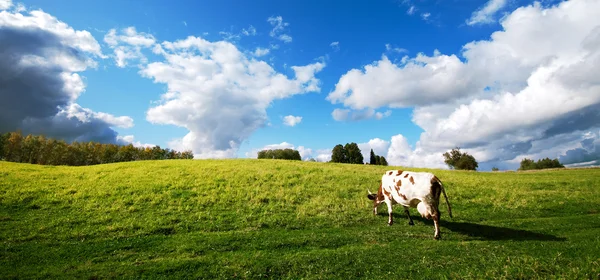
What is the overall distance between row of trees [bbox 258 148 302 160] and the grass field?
108583 mm

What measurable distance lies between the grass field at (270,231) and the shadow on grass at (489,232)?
67 mm

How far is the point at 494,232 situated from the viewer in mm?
17719

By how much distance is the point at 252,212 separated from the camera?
2286cm

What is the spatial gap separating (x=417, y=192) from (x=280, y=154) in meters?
127

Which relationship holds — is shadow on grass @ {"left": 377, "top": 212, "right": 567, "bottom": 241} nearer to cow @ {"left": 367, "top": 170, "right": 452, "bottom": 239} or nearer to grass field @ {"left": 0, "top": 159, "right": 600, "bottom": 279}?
grass field @ {"left": 0, "top": 159, "right": 600, "bottom": 279}

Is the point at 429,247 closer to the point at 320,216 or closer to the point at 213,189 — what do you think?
the point at 320,216

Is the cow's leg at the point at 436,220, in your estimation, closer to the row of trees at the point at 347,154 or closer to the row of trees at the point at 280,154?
the row of trees at the point at 347,154

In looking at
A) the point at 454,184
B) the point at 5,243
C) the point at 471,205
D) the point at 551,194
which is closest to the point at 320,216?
the point at 471,205

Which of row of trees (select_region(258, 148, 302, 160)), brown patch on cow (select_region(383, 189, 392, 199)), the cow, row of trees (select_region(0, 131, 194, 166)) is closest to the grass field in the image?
the cow

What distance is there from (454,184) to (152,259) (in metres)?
32.4

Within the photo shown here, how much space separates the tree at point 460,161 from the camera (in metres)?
106

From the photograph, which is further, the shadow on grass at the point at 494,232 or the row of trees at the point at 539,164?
the row of trees at the point at 539,164

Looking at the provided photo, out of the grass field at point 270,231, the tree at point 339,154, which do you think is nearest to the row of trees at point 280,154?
the tree at point 339,154

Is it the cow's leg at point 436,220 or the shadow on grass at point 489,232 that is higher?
the cow's leg at point 436,220
